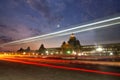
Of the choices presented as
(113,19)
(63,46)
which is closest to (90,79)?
(113,19)

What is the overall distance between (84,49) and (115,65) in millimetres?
110422

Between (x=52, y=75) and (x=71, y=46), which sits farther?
(x=71, y=46)

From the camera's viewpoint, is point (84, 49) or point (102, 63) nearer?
point (102, 63)

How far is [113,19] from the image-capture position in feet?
55.7

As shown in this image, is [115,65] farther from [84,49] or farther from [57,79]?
[84,49]

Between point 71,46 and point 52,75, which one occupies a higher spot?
point 71,46

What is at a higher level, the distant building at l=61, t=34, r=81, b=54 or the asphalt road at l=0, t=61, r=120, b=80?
the distant building at l=61, t=34, r=81, b=54

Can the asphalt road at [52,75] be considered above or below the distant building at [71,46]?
below

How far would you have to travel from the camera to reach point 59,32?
85.5ft

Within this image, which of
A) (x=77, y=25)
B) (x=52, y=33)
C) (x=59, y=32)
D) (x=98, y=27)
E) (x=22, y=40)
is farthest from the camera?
(x=22, y=40)

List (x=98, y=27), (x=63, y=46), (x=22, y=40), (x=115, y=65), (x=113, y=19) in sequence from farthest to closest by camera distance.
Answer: (x=63, y=46), (x=22, y=40), (x=115, y=65), (x=98, y=27), (x=113, y=19)

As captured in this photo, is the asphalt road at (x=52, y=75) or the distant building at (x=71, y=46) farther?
the distant building at (x=71, y=46)

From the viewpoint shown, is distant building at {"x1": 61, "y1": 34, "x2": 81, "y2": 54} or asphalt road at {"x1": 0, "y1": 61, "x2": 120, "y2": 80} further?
distant building at {"x1": 61, "y1": 34, "x2": 81, "y2": 54}

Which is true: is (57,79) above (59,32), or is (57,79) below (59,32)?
below
